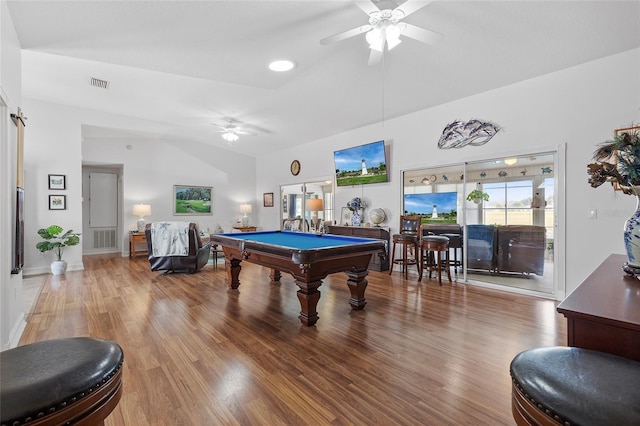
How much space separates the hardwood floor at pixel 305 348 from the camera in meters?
1.78

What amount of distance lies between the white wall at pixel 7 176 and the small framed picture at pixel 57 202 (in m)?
4.04

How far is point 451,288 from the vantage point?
452cm

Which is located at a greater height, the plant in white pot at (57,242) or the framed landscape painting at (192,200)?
the framed landscape painting at (192,200)

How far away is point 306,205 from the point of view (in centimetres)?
778

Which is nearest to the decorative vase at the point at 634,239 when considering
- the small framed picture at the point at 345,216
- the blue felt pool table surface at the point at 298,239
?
the blue felt pool table surface at the point at 298,239

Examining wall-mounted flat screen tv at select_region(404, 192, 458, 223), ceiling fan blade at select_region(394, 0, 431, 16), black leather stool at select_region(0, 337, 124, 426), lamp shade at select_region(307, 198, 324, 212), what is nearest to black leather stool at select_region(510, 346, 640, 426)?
black leather stool at select_region(0, 337, 124, 426)

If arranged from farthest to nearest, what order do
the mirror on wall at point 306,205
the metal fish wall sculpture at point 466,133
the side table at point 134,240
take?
the side table at point 134,240 → the mirror on wall at point 306,205 → the metal fish wall sculpture at point 466,133

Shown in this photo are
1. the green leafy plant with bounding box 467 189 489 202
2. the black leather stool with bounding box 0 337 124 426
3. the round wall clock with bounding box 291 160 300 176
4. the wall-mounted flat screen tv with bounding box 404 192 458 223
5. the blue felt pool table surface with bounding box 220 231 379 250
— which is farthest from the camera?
the round wall clock with bounding box 291 160 300 176

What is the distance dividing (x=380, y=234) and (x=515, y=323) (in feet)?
9.30

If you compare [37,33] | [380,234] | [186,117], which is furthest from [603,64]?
[186,117]

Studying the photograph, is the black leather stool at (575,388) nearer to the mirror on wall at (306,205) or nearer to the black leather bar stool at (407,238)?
the black leather bar stool at (407,238)

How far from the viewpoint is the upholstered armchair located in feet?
18.0

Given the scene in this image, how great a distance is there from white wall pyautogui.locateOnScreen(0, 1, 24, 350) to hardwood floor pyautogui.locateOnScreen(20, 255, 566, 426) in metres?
0.35

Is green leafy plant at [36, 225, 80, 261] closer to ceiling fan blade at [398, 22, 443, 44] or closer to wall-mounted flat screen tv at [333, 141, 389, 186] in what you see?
wall-mounted flat screen tv at [333, 141, 389, 186]
